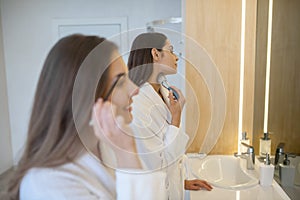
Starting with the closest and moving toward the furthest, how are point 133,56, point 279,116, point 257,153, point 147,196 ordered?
point 147,196
point 133,56
point 279,116
point 257,153

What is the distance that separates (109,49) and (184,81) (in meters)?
0.81

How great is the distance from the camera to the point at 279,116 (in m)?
1.06

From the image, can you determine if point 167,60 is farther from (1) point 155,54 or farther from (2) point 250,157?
(2) point 250,157

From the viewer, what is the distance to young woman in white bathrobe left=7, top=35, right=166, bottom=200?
0.46 m

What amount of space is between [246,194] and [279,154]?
0.71 ft

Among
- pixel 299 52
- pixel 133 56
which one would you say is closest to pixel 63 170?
pixel 133 56

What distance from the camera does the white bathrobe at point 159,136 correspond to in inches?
28.9

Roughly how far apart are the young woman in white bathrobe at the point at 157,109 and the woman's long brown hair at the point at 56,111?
10.7 inches

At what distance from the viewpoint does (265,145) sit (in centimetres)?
117

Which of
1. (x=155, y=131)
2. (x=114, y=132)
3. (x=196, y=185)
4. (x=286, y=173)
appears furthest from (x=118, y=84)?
(x=286, y=173)

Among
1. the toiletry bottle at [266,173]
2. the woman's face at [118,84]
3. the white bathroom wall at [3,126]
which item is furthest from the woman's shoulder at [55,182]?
the white bathroom wall at [3,126]

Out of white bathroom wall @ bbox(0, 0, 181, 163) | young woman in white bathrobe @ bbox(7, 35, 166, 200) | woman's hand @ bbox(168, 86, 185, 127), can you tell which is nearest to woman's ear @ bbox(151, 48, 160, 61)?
woman's hand @ bbox(168, 86, 185, 127)

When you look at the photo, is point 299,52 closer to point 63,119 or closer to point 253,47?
point 253,47

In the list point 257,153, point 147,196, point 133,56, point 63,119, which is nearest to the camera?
point 63,119
